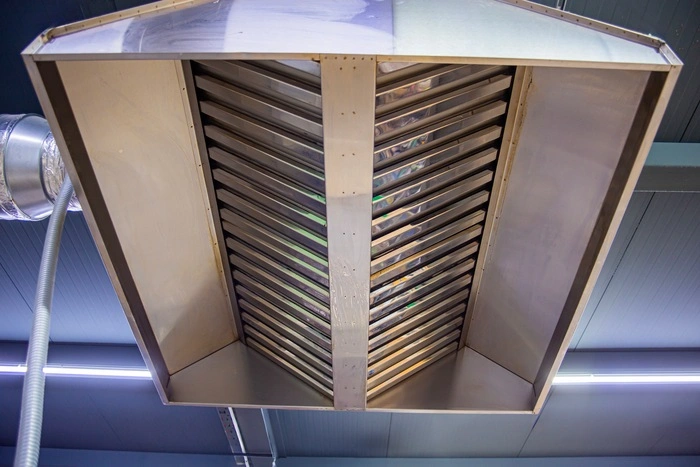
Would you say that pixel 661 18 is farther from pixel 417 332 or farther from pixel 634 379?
pixel 634 379

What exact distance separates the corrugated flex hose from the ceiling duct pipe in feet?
1.04

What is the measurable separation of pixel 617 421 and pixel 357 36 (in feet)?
13.4

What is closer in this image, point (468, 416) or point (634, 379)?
point (634, 379)

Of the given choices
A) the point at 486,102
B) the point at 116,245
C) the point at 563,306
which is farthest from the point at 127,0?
the point at 563,306

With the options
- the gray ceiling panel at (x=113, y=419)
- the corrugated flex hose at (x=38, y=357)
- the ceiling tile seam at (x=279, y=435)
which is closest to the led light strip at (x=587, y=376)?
the gray ceiling panel at (x=113, y=419)

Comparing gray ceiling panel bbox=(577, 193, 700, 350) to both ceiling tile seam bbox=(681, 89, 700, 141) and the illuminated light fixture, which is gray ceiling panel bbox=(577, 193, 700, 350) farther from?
the illuminated light fixture

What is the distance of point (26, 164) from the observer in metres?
2.06

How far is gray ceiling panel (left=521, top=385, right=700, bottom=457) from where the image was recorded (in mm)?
3910

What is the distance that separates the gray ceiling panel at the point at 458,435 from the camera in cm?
413

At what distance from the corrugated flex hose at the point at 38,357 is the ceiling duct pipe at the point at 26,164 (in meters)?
0.32

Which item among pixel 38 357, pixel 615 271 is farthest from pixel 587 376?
pixel 38 357

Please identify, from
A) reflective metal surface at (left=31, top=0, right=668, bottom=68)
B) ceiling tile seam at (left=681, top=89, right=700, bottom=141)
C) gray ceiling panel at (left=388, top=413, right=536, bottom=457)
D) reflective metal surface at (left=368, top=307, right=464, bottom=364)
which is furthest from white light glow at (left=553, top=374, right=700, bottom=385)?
reflective metal surface at (left=31, top=0, right=668, bottom=68)

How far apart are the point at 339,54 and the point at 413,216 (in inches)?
29.7

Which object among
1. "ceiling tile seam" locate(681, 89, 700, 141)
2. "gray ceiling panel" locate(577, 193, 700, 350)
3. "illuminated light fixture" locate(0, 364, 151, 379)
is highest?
"illuminated light fixture" locate(0, 364, 151, 379)
